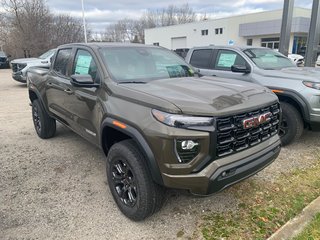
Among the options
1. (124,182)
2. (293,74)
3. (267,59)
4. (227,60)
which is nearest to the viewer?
(124,182)

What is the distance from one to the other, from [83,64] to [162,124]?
1940 millimetres

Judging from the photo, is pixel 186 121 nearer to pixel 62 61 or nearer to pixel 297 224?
pixel 297 224

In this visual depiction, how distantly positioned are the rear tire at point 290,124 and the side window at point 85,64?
3262 millimetres

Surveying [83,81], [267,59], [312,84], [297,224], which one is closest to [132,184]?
[83,81]

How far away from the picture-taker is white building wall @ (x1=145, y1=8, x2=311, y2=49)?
32781mm

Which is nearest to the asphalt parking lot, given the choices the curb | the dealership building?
the curb

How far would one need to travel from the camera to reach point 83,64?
378cm

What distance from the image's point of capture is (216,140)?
2350 millimetres

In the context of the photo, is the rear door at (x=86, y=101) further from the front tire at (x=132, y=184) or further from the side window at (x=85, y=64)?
the front tire at (x=132, y=184)

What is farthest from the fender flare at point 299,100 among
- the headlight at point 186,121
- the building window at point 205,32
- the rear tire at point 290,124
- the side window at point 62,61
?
the building window at point 205,32

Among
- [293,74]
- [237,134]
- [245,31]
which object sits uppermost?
[245,31]

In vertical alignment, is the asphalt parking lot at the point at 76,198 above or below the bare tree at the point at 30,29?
below

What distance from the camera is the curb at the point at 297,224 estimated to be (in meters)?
2.60

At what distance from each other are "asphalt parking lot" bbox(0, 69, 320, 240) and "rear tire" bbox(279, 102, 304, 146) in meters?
0.21
